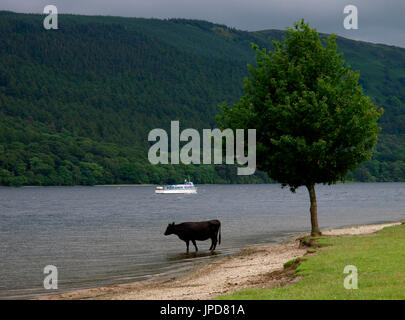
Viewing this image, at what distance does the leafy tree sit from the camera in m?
36.0

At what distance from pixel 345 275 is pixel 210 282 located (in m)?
7.41

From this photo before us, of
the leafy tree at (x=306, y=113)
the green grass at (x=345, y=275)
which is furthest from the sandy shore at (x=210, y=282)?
the leafy tree at (x=306, y=113)

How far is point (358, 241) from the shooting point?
3195 centimetres

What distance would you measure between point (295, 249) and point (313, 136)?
25.4 feet

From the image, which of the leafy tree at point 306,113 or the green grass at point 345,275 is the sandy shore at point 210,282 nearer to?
the green grass at point 345,275

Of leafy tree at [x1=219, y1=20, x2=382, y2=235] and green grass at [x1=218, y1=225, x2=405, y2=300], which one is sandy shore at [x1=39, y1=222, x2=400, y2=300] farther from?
leafy tree at [x1=219, y1=20, x2=382, y2=235]

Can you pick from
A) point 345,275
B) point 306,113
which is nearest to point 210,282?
point 345,275

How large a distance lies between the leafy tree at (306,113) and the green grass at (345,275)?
919 centimetres

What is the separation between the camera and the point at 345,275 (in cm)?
2012

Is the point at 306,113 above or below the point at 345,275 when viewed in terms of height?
above

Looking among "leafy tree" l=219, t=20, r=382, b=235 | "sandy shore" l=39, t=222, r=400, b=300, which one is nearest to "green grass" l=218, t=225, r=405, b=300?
"sandy shore" l=39, t=222, r=400, b=300

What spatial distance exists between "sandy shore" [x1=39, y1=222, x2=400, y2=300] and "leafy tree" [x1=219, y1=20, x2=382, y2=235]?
642 centimetres

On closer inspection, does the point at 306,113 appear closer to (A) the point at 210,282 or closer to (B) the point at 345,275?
(A) the point at 210,282
